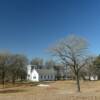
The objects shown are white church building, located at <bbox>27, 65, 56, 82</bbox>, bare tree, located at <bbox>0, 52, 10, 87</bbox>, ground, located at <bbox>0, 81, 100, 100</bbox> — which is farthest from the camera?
white church building, located at <bbox>27, 65, 56, 82</bbox>

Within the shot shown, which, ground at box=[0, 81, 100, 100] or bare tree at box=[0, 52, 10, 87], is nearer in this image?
ground at box=[0, 81, 100, 100]

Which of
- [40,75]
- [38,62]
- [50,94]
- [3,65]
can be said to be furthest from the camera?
[38,62]

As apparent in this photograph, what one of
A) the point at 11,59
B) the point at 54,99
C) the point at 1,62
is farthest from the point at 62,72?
the point at 54,99

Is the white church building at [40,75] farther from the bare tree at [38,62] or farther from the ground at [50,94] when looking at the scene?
the ground at [50,94]

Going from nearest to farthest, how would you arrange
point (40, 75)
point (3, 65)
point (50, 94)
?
point (50, 94)
point (3, 65)
point (40, 75)

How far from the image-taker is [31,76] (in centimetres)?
10556

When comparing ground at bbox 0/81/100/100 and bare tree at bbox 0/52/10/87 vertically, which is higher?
bare tree at bbox 0/52/10/87

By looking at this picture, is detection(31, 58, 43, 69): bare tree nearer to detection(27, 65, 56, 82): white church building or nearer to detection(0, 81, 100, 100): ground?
detection(27, 65, 56, 82): white church building

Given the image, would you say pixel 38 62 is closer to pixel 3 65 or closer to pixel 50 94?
pixel 3 65

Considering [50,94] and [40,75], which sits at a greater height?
[40,75]

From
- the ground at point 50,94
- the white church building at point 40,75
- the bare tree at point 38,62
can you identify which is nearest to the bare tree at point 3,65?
the ground at point 50,94

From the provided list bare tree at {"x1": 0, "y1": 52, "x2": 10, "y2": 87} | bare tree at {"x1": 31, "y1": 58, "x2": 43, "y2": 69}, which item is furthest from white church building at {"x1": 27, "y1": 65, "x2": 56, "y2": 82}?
bare tree at {"x1": 0, "y1": 52, "x2": 10, "y2": 87}

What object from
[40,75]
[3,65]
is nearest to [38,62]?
[40,75]

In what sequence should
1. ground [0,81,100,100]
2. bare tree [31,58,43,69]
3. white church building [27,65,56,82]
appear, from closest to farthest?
ground [0,81,100,100] < white church building [27,65,56,82] < bare tree [31,58,43,69]
